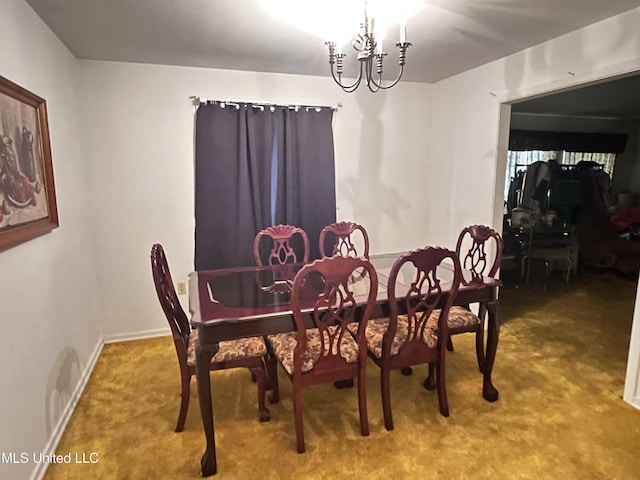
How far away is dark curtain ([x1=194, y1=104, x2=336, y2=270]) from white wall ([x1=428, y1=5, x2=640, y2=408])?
1176 millimetres

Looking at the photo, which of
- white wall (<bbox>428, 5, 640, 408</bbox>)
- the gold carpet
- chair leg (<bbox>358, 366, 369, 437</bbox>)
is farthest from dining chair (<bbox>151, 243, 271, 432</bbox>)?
white wall (<bbox>428, 5, 640, 408</bbox>)

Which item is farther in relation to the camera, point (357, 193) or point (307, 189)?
point (357, 193)

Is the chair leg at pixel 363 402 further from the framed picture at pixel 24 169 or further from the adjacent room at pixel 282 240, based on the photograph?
the framed picture at pixel 24 169

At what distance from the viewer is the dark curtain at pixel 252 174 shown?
3.19 m

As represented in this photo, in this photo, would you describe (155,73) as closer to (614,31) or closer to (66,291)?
(66,291)

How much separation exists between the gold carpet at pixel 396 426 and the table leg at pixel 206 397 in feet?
0.24

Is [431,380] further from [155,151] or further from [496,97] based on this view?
[155,151]

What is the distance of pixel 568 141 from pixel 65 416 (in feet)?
22.0

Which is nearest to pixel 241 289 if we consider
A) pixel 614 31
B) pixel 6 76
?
pixel 6 76

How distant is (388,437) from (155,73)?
3052mm

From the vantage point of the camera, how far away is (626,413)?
2.20 m

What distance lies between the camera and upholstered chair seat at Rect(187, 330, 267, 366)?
199cm

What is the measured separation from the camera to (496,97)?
3.08 metres

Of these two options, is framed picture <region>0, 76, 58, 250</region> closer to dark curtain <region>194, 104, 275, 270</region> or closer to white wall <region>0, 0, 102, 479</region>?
white wall <region>0, 0, 102, 479</region>
